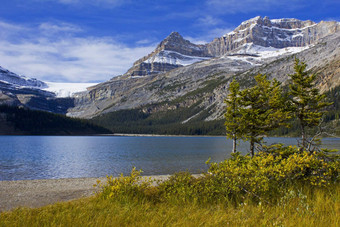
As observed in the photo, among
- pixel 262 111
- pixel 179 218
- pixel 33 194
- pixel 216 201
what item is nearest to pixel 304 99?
pixel 262 111

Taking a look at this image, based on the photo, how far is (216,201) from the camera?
395 inches

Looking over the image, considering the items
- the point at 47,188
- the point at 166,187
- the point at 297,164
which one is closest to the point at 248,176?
the point at 297,164

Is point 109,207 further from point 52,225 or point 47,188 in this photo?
point 47,188

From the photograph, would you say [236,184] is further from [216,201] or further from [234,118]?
[234,118]

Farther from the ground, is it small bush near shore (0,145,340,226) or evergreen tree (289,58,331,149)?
evergreen tree (289,58,331,149)

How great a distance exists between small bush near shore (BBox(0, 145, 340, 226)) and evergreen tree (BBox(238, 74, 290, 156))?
15235 mm

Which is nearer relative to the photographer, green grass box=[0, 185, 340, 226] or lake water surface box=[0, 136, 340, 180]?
green grass box=[0, 185, 340, 226]

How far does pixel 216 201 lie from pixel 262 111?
68.4 feet

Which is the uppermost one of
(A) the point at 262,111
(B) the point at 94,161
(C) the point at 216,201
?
(A) the point at 262,111

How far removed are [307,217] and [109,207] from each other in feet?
20.4

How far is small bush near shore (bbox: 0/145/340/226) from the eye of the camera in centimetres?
690

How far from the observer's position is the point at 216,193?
10383 mm

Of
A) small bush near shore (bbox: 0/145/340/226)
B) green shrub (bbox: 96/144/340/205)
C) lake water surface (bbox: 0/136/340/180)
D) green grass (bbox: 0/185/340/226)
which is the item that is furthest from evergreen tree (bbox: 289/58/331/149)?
green grass (bbox: 0/185/340/226)

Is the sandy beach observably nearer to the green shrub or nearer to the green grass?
the green shrub
